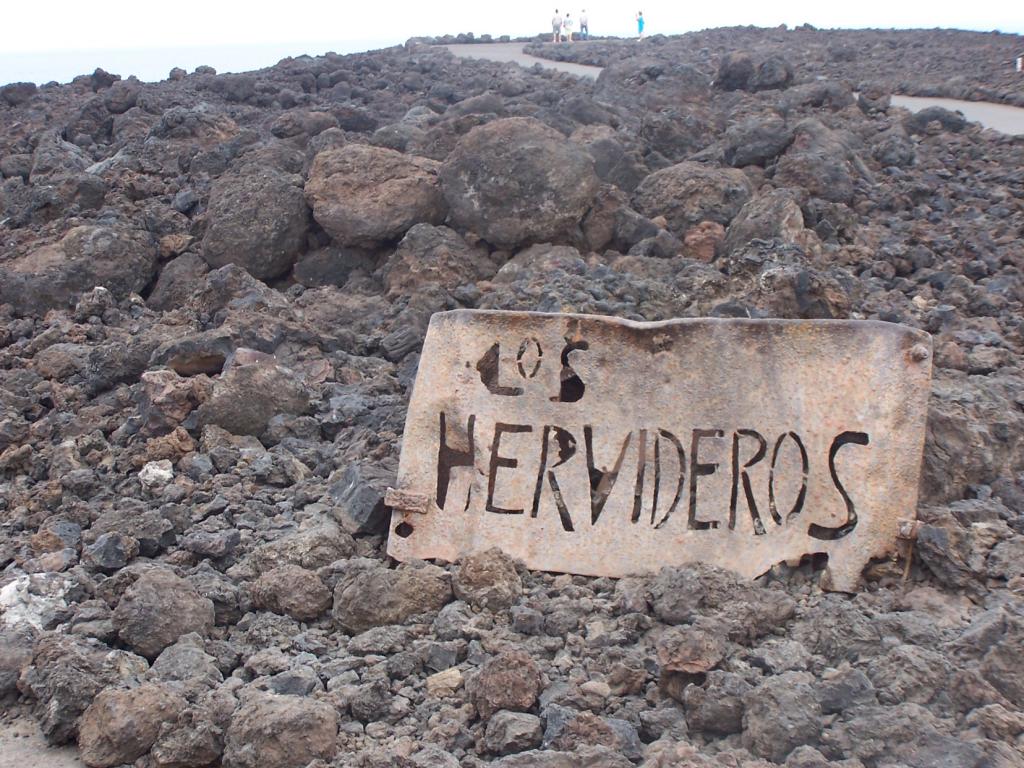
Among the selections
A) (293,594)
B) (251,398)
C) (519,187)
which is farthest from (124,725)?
(519,187)

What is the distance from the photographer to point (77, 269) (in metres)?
7.25

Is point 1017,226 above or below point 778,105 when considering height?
below

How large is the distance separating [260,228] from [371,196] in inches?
29.9

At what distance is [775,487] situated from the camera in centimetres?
406

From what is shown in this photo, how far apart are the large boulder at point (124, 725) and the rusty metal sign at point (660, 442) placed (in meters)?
1.14

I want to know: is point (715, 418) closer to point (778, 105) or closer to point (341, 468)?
point (341, 468)

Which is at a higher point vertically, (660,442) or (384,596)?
(660,442)

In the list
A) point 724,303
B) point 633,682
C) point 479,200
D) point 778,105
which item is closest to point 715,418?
point 633,682

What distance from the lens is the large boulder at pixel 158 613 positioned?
3.64 meters

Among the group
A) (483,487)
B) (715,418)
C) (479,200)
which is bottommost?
(483,487)

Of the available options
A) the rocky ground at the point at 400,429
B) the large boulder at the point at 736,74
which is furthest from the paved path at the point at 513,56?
the rocky ground at the point at 400,429

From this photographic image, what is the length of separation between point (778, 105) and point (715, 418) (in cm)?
676

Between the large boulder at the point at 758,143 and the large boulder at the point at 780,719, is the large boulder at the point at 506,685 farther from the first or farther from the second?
the large boulder at the point at 758,143

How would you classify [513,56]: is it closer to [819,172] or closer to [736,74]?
[736,74]
